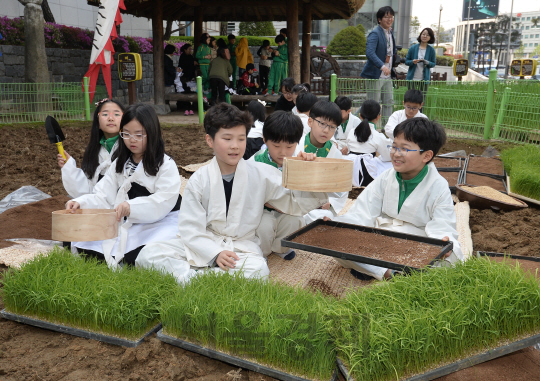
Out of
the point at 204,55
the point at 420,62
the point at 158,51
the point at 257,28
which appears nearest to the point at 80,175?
the point at 420,62

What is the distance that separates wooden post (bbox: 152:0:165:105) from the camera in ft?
34.5

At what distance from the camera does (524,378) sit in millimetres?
1864

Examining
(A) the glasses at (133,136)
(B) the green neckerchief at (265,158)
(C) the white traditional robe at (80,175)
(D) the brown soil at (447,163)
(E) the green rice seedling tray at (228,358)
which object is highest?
(A) the glasses at (133,136)

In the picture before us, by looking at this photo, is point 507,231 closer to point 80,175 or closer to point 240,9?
point 80,175

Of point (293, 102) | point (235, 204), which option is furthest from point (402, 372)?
point (293, 102)

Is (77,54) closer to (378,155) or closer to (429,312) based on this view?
(378,155)

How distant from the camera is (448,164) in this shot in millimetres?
5887

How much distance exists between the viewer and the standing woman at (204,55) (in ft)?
37.6

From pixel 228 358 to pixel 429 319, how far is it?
2.79ft

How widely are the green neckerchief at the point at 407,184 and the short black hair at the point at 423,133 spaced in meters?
0.17

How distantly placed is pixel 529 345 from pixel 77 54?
43.0 ft

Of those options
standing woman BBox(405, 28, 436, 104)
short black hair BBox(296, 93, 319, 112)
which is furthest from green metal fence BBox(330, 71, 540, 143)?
short black hair BBox(296, 93, 319, 112)

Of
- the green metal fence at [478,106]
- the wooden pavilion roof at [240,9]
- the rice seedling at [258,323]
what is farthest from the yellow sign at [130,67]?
the rice seedling at [258,323]

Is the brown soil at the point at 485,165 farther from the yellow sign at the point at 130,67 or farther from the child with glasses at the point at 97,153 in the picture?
the yellow sign at the point at 130,67
